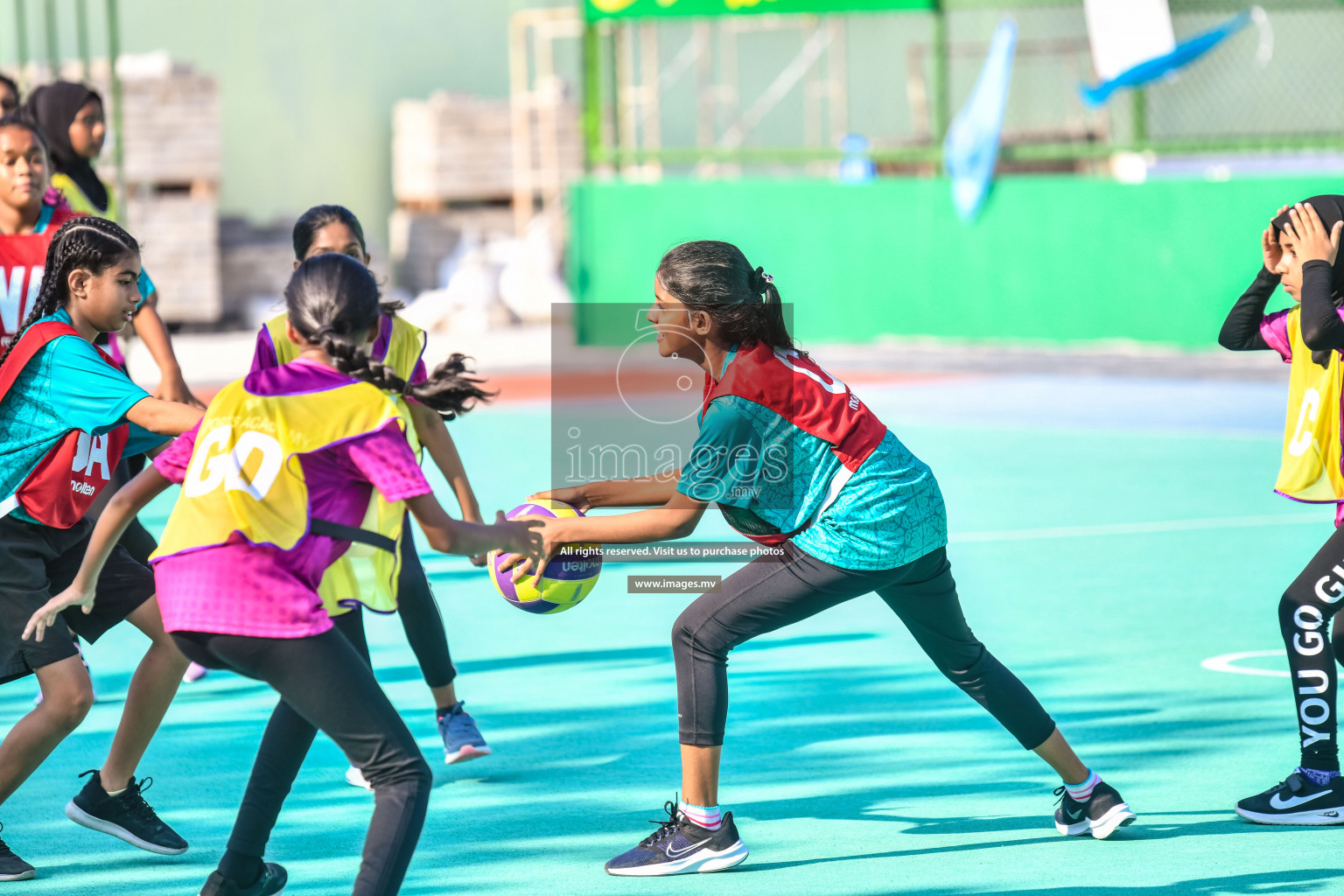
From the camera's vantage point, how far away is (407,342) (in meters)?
6.16

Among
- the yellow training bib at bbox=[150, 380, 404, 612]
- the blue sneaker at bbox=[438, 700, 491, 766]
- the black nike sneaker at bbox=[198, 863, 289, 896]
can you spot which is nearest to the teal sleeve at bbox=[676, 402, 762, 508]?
the yellow training bib at bbox=[150, 380, 404, 612]

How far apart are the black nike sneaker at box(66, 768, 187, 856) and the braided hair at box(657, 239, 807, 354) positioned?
2.21 metres

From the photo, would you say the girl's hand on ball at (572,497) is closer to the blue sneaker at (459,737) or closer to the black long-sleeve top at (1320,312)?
the blue sneaker at (459,737)

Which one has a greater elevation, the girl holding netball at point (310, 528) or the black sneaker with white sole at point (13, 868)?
the girl holding netball at point (310, 528)

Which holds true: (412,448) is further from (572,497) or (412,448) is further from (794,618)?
(794,618)

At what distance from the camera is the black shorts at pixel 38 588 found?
522 cm

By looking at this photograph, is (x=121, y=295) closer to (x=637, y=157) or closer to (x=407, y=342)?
(x=407, y=342)

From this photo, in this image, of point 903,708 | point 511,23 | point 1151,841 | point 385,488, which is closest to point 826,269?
point 511,23

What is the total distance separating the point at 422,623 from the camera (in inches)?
250

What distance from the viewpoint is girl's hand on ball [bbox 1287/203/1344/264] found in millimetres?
5637

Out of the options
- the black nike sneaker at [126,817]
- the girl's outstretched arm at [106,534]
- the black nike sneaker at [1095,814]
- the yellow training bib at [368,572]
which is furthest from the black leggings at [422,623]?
the black nike sneaker at [1095,814]

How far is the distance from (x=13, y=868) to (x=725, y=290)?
2609 mm

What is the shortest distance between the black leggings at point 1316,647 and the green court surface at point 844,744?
29 cm

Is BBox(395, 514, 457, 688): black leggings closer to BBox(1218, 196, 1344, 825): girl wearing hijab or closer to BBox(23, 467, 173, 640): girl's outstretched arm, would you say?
BBox(23, 467, 173, 640): girl's outstretched arm
